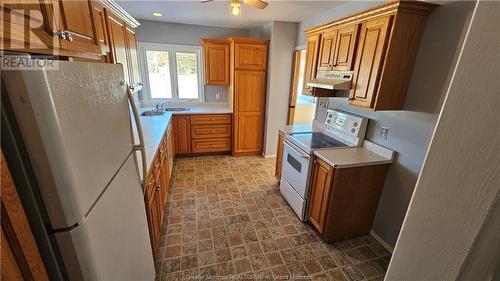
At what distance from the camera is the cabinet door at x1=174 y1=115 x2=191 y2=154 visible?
154 inches

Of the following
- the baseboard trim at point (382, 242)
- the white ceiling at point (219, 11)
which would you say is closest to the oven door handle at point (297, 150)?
the baseboard trim at point (382, 242)

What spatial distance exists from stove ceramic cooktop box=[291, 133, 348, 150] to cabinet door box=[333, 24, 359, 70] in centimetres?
82

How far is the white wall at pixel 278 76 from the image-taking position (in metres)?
3.60

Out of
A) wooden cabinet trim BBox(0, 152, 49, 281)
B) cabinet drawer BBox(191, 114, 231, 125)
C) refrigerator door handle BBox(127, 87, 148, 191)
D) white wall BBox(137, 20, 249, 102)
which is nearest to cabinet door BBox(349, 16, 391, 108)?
refrigerator door handle BBox(127, 87, 148, 191)

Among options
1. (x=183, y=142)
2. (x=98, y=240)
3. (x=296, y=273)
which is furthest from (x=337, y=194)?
(x=183, y=142)

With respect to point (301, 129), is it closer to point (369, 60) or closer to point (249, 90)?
point (369, 60)

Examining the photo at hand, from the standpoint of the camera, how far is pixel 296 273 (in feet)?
5.97

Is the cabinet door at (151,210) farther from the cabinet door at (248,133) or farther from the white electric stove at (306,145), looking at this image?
the cabinet door at (248,133)

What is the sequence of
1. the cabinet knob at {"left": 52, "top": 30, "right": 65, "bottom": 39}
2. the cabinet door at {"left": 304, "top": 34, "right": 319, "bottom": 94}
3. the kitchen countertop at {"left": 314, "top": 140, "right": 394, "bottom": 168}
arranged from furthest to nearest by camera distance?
the cabinet door at {"left": 304, "top": 34, "right": 319, "bottom": 94}
the kitchen countertop at {"left": 314, "top": 140, "right": 394, "bottom": 168}
the cabinet knob at {"left": 52, "top": 30, "right": 65, "bottom": 39}

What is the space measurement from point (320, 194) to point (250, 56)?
2687 millimetres

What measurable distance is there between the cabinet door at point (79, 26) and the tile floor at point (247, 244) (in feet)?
5.74

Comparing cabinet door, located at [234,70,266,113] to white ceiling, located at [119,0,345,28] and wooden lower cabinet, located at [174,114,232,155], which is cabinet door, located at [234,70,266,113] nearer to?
wooden lower cabinet, located at [174,114,232,155]

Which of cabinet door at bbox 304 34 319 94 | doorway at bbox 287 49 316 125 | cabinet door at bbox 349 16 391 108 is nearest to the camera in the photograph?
cabinet door at bbox 349 16 391 108

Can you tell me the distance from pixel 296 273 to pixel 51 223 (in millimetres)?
1785
